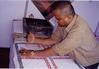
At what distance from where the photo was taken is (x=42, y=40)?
6.53 feet

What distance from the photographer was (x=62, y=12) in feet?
5.05

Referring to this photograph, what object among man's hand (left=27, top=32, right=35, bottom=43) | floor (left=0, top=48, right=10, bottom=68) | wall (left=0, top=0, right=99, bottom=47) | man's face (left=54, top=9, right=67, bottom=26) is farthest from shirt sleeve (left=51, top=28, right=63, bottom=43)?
floor (left=0, top=48, right=10, bottom=68)

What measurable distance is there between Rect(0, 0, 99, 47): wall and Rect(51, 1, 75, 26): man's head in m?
1.16

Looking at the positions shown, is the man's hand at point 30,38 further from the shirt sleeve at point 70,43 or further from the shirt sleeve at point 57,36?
the shirt sleeve at point 70,43

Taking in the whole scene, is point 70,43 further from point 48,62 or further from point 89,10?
point 89,10

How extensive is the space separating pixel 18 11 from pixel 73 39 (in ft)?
4.59

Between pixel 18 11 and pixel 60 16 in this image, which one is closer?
pixel 60 16

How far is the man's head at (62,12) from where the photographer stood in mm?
1537

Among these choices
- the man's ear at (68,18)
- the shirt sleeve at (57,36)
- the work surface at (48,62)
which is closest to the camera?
the work surface at (48,62)

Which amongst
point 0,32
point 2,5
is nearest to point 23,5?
point 2,5

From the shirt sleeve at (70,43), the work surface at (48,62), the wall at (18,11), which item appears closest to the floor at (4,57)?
the wall at (18,11)

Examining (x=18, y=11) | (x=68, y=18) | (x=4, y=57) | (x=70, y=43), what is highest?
(x=68, y=18)

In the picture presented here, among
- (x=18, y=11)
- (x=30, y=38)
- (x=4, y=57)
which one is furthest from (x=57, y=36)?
(x=4, y=57)

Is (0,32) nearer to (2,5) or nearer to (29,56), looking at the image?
(2,5)
